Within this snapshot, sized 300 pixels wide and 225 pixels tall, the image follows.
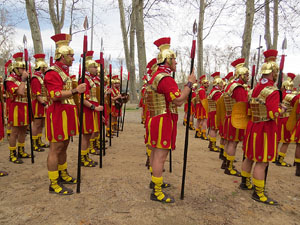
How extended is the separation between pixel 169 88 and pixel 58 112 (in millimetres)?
1766

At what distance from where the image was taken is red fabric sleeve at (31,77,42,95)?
5787 millimetres

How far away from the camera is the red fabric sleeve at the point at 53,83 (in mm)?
3180

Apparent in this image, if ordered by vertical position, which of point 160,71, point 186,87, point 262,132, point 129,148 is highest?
point 160,71

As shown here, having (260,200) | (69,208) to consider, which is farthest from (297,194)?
(69,208)

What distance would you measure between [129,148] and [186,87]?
4.29 metres

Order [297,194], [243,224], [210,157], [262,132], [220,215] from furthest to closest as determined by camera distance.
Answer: [210,157], [297,194], [262,132], [220,215], [243,224]

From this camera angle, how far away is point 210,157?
243 inches

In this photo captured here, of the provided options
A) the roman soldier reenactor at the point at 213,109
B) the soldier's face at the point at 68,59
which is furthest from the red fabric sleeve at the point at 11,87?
the roman soldier reenactor at the point at 213,109

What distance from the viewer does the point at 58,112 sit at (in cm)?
336

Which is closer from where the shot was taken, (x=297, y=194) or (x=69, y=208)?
(x=69, y=208)

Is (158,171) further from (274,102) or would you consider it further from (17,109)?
(17,109)

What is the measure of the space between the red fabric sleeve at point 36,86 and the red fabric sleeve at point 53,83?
294 centimetres

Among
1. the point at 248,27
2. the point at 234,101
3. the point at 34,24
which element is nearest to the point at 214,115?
the point at 234,101

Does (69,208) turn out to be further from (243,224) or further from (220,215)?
(243,224)
